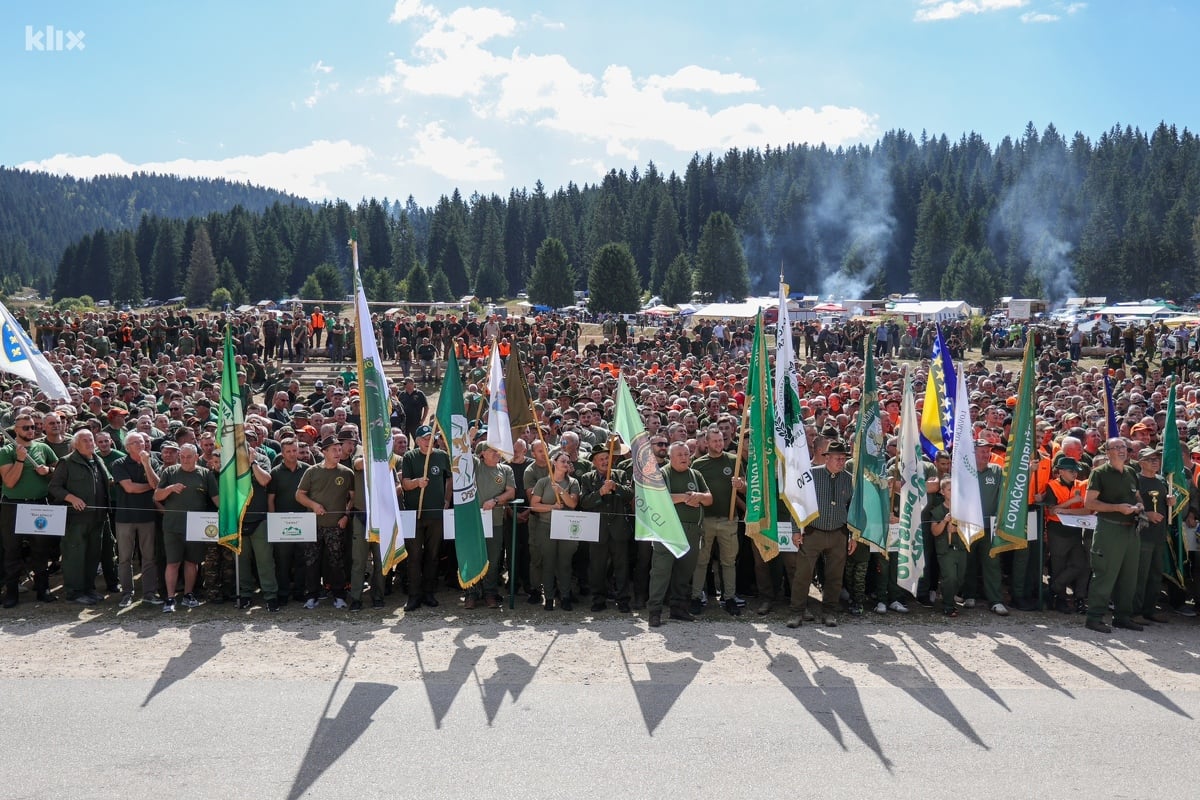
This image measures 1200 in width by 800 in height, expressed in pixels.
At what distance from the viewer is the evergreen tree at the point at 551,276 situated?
306 ft

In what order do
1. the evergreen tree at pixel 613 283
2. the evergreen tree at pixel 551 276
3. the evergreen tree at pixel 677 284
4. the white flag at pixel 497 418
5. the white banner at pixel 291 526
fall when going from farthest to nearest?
the evergreen tree at pixel 677 284
the evergreen tree at pixel 551 276
the evergreen tree at pixel 613 283
the white flag at pixel 497 418
the white banner at pixel 291 526

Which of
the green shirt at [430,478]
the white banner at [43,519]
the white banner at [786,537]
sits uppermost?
the green shirt at [430,478]

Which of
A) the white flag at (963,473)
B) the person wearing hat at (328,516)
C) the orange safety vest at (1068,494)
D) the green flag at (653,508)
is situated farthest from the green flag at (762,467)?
the person wearing hat at (328,516)

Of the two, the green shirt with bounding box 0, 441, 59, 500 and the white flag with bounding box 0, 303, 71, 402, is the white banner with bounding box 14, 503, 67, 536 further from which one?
the white flag with bounding box 0, 303, 71, 402

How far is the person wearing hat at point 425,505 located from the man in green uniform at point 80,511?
3216mm

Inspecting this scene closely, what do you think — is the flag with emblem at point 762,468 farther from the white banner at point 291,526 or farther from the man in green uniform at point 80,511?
the man in green uniform at point 80,511

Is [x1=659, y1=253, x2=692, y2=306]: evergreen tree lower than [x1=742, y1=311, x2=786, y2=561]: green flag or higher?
higher

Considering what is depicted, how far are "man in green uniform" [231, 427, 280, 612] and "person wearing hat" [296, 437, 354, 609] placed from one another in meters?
0.35

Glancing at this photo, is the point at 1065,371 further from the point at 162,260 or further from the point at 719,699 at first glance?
the point at 162,260

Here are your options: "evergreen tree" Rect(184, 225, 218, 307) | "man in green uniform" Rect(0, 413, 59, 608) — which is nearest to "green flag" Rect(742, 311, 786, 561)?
"man in green uniform" Rect(0, 413, 59, 608)

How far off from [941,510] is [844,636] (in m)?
1.86

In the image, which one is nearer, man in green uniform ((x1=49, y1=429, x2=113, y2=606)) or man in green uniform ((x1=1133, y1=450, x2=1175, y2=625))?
man in green uniform ((x1=1133, y1=450, x2=1175, y2=625))

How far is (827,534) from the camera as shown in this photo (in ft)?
33.3

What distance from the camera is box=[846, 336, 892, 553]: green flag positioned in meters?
10.1
